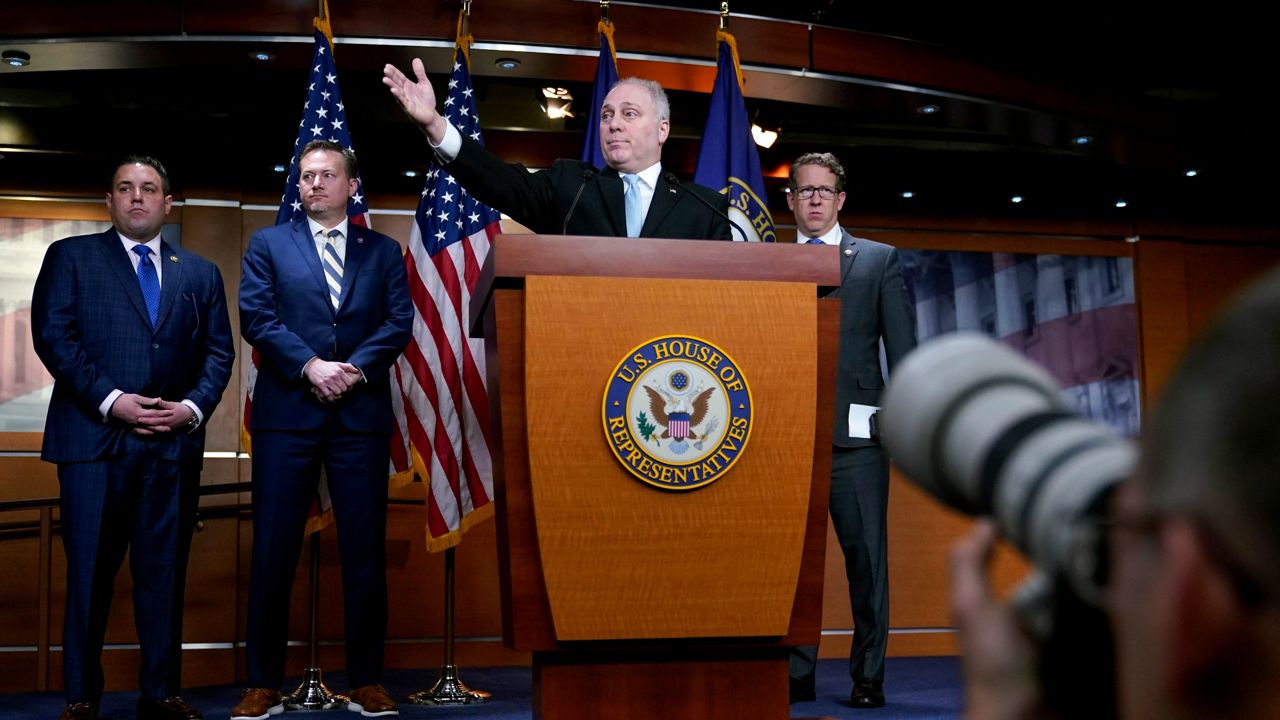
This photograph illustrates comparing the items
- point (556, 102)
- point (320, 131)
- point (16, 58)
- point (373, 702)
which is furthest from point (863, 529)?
point (16, 58)

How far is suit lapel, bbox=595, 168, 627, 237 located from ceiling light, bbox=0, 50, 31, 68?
113 inches

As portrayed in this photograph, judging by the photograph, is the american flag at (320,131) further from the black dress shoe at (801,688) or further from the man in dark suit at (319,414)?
the black dress shoe at (801,688)

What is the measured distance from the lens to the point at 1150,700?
0.41m

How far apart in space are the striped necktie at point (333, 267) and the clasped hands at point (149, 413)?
584 mm

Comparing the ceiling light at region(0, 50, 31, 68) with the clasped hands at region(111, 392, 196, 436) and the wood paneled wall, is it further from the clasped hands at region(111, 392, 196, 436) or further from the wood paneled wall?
the clasped hands at region(111, 392, 196, 436)

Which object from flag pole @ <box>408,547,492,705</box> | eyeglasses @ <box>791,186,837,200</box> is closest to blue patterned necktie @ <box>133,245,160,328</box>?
flag pole @ <box>408,547,492,705</box>

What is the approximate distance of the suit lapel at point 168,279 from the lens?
3703 mm

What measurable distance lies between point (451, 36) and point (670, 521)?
10.2ft

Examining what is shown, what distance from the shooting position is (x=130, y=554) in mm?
3436

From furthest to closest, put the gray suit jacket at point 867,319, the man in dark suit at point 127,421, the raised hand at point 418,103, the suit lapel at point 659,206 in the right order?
the gray suit jacket at point 867,319 → the man in dark suit at point 127,421 → the suit lapel at point 659,206 → the raised hand at point 418,103

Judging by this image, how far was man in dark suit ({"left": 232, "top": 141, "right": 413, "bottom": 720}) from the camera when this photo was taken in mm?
3613

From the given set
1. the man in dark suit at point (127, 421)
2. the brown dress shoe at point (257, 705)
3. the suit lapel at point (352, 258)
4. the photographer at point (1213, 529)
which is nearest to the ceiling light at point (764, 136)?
→ the suit lapel at point (352, 258)

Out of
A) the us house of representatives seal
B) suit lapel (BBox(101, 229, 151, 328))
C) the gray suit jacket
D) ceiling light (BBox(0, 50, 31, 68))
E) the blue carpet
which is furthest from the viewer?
ceiling light (BBox(0, 50, 31, 68))

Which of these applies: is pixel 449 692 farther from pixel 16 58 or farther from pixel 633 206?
pixel 16 58
